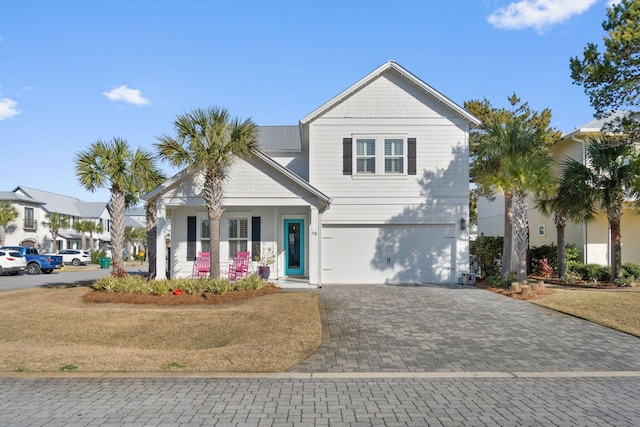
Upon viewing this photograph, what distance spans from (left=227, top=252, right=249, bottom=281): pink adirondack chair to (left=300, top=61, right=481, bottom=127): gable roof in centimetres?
562

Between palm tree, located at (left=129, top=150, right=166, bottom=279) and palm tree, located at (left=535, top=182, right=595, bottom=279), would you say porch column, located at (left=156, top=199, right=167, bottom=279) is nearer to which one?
palm tree, located at (left=129, top=150, right=166, bottom=279)

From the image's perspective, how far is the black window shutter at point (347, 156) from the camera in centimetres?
1712

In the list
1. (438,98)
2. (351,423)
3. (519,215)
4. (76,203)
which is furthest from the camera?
(76,203)

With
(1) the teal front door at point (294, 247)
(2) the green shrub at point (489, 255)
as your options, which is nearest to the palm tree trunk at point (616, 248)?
(2) the green shrub at point (489, 255)

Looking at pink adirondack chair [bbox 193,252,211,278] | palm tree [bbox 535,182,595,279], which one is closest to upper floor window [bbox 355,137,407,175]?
palm tree [bbox 535,182,595,279]

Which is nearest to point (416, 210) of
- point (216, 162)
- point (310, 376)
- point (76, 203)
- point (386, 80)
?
point (386, 80)

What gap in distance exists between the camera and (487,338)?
29.0 ft

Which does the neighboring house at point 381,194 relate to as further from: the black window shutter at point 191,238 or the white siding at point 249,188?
the white siding at point 249,188

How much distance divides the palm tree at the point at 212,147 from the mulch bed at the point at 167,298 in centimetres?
137

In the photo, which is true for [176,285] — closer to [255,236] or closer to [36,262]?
[255,236]

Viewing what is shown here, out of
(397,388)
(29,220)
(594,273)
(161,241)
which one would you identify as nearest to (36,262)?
(161,241)

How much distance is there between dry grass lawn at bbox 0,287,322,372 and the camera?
6.95 meters

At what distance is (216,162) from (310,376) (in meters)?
9.29

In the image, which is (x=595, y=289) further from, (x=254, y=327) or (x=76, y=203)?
(x=76, y=203)
